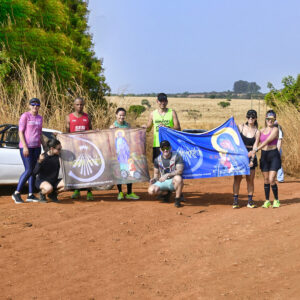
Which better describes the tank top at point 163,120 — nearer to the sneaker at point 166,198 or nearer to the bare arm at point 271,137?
the sneaker at point 166,198

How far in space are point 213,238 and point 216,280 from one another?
1.80 metres

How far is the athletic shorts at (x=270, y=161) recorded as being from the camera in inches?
394

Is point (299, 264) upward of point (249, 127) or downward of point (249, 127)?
downward

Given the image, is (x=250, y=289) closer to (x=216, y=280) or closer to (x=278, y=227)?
(x=216, y=280)

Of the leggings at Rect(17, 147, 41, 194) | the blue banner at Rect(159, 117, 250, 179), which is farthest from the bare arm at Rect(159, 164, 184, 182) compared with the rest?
the leggings at Rect(17, 147, 41, 194)

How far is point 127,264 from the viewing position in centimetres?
695

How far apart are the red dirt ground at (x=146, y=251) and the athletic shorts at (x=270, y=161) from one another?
79 cm

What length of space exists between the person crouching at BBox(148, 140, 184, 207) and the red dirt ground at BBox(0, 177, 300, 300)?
0.33 m

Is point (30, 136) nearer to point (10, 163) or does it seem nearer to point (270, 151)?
point (10, 163)

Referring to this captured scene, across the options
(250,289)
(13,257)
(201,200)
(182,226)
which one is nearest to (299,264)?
(250,289)

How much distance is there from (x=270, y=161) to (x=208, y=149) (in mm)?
1264

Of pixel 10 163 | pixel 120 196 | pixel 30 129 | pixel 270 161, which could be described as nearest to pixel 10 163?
pixel 10 163

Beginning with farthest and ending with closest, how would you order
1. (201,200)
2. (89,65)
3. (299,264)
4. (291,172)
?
(89,65), (291,172), (201,200), (299,264)

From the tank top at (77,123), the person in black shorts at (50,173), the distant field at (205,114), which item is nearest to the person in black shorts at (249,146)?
the tank top at (77,123)
